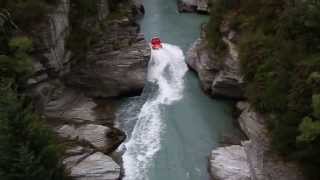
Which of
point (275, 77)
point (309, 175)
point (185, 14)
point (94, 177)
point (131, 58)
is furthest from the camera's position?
point (185, 14)

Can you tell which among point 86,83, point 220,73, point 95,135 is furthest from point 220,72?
point 95,135

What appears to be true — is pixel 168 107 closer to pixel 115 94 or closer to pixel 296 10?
pixel 115 94

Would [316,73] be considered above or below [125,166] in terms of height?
above

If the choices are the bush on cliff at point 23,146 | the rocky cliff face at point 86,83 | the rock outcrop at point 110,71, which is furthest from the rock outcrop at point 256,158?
the rock outcrop at point 110,71

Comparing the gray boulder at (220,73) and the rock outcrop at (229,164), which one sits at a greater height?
the gray boulder at (220,73)

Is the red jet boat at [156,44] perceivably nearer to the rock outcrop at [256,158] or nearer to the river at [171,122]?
the river at [171,122]

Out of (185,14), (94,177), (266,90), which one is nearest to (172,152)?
(94,177)

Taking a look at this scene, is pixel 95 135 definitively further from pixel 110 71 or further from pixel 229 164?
pixel 229 164
